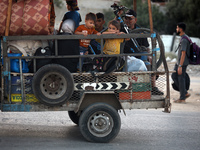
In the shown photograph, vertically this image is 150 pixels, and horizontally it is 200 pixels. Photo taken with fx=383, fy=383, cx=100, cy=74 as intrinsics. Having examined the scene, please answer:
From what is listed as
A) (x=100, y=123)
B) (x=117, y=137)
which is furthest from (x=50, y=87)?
(x=117, y=137)

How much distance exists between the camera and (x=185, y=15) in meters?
32.8

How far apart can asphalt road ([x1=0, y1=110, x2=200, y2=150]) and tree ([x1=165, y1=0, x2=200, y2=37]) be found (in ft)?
78.4

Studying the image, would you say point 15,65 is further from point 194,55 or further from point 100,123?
point 194,55

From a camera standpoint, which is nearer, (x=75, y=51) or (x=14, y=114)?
(x=75, y=51)

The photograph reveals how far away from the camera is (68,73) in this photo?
535 centimetres

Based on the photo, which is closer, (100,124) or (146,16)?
(100,124)

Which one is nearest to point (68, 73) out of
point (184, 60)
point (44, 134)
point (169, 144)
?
point (44, 134)

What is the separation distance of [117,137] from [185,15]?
28235 mm

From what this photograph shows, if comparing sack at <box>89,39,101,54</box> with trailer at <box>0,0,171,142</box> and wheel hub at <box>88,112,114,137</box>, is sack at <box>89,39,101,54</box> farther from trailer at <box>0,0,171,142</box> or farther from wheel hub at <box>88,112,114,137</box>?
wheel hub at <box>88,112,114,137</box>

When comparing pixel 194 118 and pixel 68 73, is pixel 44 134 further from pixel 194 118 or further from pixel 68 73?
pixel 194 118

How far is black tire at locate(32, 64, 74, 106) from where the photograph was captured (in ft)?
17.5

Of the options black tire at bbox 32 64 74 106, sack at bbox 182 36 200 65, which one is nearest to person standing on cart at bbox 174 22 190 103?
sack at bbox 182 36 200 65

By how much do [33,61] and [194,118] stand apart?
4092 millimetres

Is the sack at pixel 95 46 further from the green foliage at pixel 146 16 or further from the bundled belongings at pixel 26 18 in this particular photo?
the green foliage at pixel 146 16
